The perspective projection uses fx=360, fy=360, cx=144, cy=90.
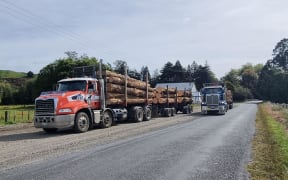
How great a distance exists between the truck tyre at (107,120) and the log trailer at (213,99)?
55.4 ft

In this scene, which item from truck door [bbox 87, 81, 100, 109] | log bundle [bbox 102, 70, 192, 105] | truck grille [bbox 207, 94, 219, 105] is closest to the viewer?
truck door [bbox 87, 81, 100, 109]

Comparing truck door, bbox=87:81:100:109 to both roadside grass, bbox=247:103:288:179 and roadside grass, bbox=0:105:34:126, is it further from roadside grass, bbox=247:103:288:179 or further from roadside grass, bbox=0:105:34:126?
roadside grass, bbox=247:103:288:179

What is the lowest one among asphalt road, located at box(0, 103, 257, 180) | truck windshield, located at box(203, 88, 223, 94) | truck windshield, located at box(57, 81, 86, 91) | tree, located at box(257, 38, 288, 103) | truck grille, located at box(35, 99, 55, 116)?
asphalt road, located at box(0, 103, 257, 180)

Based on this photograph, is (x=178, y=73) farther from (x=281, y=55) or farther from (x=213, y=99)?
(x=213, y=99)

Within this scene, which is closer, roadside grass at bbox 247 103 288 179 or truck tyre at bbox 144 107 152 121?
roadside grass at bbox 247 103 288 179

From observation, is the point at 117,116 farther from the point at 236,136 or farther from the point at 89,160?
the point at 89,160

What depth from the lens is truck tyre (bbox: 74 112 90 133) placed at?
60.9 feet

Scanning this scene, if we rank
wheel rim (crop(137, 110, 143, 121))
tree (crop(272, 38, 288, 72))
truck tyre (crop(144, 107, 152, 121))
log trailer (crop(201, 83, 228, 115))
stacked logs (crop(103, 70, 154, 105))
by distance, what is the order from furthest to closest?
tree (crop(272, 38, 288, 72)), log trailer (crop(201, 83, 228, 115)), truck tyre (crop(144, 107, 152, 121)), wheel rim (crop(137, 110, 143, 121)), stacked logs (crop(103, 70, 154, 105))

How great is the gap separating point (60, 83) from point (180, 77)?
125 meters

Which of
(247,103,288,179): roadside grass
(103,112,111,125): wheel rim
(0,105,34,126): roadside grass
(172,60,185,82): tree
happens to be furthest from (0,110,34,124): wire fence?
(172,60,185,82): tree

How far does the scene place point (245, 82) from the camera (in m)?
144

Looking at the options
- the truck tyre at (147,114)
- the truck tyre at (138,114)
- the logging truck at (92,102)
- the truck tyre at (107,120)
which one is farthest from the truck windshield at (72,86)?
the truck tyre at (147,114)

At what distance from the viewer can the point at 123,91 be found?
24.3m

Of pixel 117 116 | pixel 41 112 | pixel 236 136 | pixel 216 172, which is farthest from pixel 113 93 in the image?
pixel 216 172
